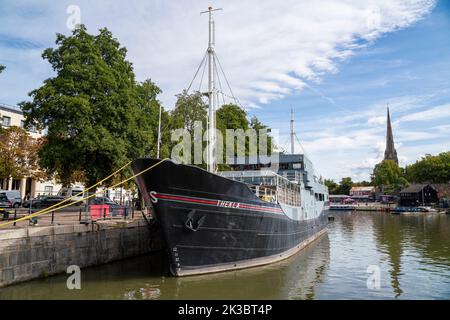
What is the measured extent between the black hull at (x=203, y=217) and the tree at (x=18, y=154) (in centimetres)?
3315

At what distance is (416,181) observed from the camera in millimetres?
115938

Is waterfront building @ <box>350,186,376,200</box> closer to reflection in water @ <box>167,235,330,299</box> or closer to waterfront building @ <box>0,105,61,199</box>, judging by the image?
waterfront building @ <box>0,105,61,199</box>

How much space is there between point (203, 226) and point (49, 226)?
21.9ft

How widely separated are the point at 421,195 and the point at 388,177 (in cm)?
3721

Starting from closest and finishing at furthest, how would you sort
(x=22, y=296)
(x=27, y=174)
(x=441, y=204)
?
(x=22, y=296) → (x=27, y=174) → (x=441, y=204)

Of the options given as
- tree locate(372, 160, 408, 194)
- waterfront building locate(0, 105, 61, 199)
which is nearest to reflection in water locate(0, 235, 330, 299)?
waterfront building locate(0, 105, 61, 199)

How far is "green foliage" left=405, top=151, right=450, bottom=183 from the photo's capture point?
103500mm

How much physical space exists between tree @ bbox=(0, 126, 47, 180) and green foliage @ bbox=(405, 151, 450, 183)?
332 ft

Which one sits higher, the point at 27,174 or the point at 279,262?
the point at 27,174

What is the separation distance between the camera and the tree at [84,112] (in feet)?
78.4
